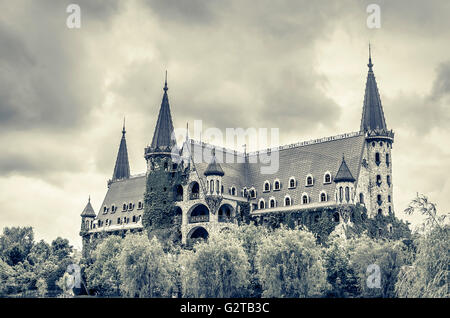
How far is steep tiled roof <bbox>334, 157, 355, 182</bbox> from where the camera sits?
308 ft

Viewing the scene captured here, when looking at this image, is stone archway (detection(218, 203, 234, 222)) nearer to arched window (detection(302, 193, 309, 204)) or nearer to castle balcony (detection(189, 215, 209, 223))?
castle balcony (detection(189, 215, 209, 223))

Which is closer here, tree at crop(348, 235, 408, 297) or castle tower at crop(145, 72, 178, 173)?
tree at crop(348, 235, 408, 297)

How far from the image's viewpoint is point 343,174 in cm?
9438

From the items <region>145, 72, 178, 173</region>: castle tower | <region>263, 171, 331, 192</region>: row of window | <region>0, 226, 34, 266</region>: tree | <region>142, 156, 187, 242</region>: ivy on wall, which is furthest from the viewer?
<region>0, 226, 34, 266</region>: tree

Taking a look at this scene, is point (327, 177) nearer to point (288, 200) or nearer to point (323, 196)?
point (323, 196)

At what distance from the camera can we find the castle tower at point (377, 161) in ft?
322

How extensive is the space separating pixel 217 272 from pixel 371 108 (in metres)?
41.8

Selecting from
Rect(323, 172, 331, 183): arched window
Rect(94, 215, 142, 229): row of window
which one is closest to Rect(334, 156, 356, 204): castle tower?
Rect(323, 172, 331, 183): arched window

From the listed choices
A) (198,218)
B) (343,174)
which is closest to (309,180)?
(343,174)

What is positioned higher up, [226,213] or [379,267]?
[226,213]

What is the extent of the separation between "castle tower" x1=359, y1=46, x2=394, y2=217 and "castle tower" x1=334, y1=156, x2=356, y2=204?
3267 mm
